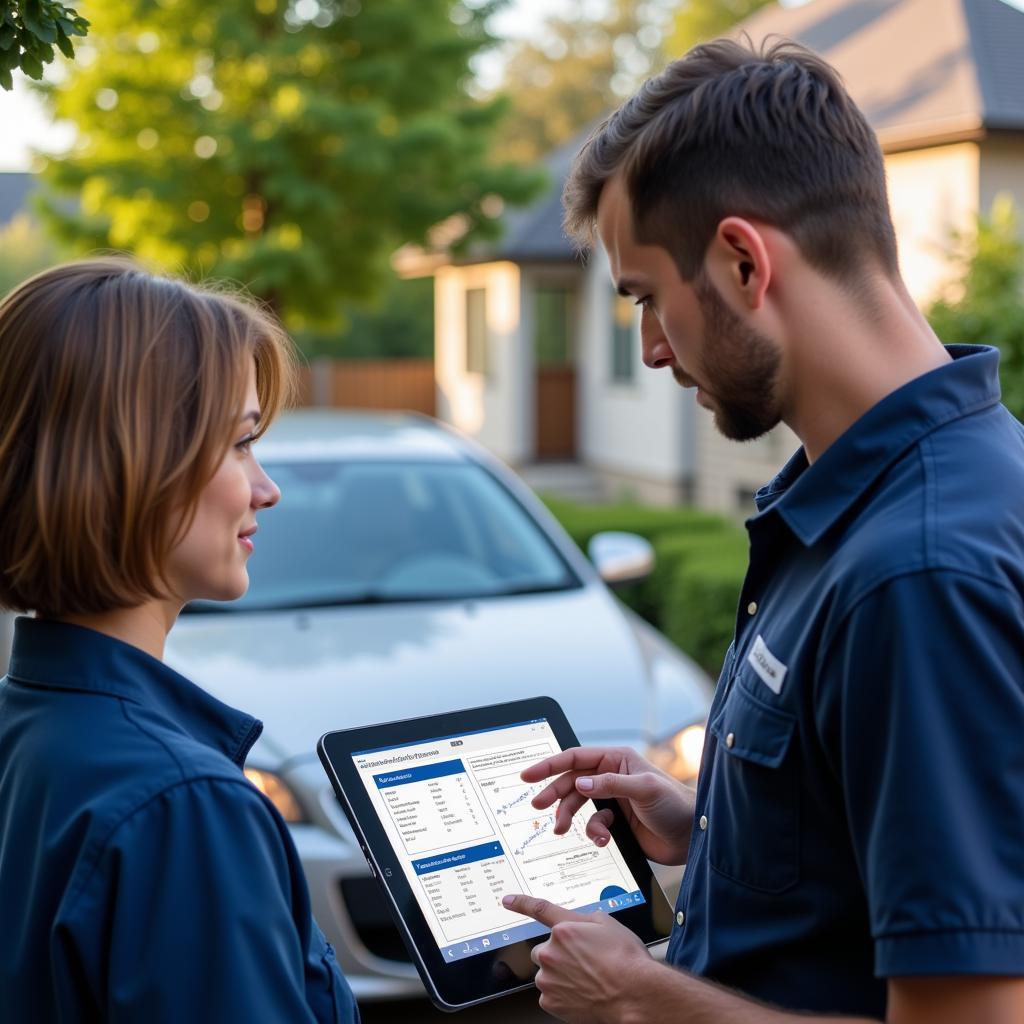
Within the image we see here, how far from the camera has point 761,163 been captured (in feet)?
5.21

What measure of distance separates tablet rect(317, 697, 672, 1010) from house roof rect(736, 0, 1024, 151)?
9721 mm

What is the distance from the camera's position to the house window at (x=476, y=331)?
2330cm

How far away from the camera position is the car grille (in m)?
3.79

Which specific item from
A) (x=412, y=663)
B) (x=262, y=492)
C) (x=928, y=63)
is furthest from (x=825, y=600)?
(x=928, y=63)

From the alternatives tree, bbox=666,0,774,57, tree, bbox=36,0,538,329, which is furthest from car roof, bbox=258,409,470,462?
tree, bbox=666,0,774,57

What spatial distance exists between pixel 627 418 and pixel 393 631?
47.0 ft

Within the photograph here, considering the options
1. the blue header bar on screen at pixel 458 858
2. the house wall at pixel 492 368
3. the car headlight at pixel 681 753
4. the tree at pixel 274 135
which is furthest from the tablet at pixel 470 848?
the house wall at pixel 492 368

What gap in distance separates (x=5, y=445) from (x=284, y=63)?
1568 centimetres

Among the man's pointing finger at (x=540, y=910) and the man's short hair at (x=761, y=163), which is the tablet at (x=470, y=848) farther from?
the man's short hair at (x=761, y=163)

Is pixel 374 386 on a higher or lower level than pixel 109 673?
lower

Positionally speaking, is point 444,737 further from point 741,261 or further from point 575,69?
point 575,69

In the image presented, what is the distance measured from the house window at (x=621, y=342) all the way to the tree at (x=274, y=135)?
8.18 ft

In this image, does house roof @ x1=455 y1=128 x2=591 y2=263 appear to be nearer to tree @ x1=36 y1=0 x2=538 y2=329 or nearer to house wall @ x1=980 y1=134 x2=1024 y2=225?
tree @ x1=36 y1=0 x2=538 y2=329

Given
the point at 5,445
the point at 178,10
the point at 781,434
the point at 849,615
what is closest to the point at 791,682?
the point at 849,615
